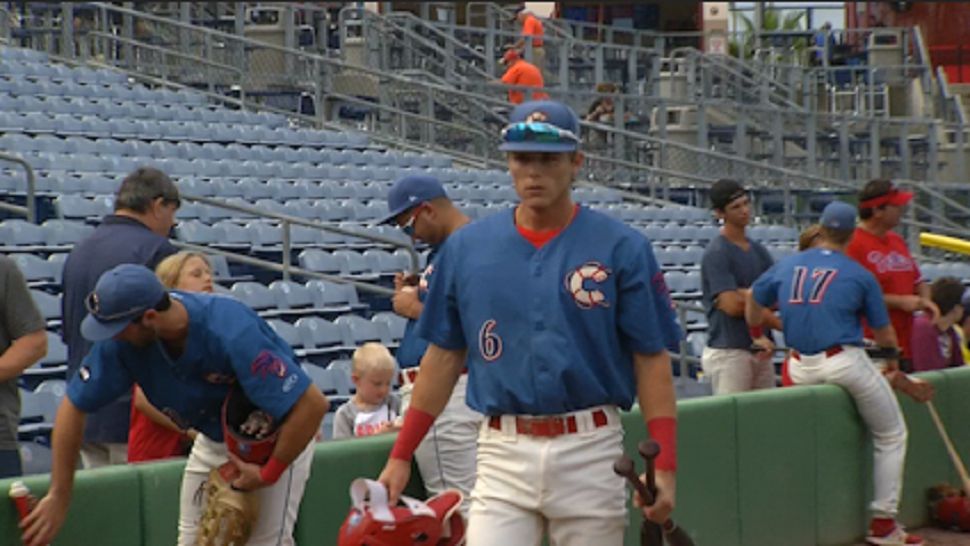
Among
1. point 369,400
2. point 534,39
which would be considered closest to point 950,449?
point 369,400

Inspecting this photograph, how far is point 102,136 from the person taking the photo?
16359 mm

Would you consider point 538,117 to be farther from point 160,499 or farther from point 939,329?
point 939,329

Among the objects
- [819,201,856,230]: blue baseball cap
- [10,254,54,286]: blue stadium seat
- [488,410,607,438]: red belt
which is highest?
[819,201,856,230]: blue baseball cap

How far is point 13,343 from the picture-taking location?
6.03 meters

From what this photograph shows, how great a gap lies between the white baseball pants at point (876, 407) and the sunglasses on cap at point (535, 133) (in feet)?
15.2

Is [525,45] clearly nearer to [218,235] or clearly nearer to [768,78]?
[768,78]

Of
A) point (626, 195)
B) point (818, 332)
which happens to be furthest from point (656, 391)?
point (626, 195)

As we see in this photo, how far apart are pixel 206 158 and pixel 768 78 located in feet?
30.1

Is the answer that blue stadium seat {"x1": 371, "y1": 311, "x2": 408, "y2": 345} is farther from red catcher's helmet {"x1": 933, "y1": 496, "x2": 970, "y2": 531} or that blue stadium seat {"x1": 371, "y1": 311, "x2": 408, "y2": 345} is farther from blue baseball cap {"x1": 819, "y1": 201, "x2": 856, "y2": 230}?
red catcher's helmet {"x1": 933, "y1": 496, "x2": 970, "y2": 531}

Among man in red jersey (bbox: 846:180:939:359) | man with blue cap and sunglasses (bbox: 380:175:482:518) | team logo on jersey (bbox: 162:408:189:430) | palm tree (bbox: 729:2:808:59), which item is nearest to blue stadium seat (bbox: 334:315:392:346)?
man in red jersey (bbox: 846:180:939:359)

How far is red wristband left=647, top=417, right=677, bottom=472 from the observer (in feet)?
16.1

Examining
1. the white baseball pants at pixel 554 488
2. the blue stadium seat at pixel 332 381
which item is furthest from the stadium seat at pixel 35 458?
the white baseball pants at pixel 554 488

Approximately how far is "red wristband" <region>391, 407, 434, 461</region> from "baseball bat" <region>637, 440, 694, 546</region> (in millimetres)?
604

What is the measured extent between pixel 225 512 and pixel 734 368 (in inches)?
199
